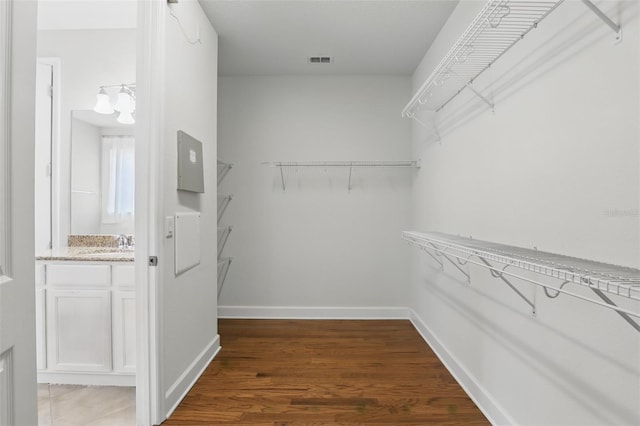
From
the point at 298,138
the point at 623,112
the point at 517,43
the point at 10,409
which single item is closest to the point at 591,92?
the point at 623,112

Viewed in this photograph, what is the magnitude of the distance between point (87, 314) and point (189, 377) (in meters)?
0.76

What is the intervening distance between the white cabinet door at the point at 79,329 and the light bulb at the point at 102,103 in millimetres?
1362

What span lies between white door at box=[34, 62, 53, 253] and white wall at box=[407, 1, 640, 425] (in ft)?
10.1

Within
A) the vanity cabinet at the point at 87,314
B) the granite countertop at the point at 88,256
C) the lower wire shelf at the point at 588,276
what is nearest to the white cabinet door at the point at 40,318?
the vanity cabinet at the point at 87,314

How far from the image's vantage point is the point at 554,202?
1.30 m

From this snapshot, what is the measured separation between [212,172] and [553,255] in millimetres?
2250

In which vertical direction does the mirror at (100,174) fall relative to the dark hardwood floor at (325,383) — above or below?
above

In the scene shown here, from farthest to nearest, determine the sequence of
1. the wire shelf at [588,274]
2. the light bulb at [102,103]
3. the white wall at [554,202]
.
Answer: the light bulb at [102,103] < the white wall at [554,202] < the wire shelf at [588,274]

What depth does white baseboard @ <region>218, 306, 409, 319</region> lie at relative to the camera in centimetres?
344

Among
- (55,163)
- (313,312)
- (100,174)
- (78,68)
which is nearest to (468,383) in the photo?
(313,312)

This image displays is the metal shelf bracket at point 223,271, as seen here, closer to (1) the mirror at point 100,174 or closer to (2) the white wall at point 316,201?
(2) the white wall at point 316,201

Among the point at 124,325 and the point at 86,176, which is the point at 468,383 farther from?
the point at 86,176

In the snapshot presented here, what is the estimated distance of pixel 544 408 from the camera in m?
1.36

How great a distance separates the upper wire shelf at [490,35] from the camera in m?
1.20
